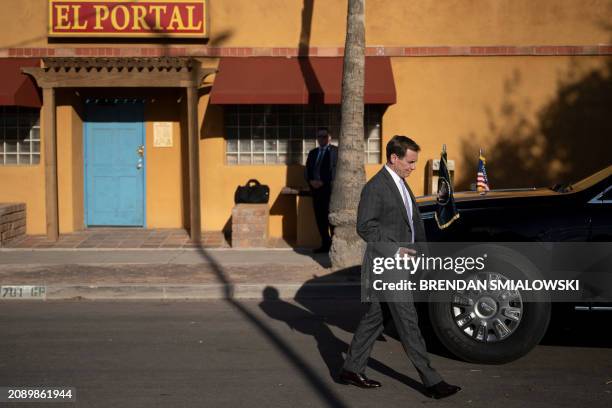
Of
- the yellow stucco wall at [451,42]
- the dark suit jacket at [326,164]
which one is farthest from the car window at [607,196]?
the yellow stucco wall at [451,42]

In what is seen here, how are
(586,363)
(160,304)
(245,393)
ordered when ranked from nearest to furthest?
(245,393) < (586,363) < (160,304)

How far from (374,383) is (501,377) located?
108 cm

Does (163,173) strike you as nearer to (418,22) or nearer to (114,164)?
(114,164)

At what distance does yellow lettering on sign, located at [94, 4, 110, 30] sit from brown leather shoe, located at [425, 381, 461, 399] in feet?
34.2

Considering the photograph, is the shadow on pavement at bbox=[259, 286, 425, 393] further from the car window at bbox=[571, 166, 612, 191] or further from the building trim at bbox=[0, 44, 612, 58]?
the building trim at bbox=[0, 44, 612, 58]

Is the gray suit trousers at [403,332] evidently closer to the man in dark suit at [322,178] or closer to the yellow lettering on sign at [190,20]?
the man in dark suit at [322,178]

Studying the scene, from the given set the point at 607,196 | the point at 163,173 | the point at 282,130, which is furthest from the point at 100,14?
the point at 607,196

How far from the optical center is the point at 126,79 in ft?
44.4

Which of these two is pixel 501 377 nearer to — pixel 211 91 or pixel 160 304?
pixel 160 304

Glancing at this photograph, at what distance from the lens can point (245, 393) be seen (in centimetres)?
618

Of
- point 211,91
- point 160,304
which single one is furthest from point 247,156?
point 160,304

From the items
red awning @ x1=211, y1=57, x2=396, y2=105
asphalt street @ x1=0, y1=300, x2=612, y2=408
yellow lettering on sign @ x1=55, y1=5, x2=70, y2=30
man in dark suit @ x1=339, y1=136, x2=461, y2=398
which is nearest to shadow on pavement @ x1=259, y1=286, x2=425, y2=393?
asphalt street @ x1=0, y1=300, x2=612, y2=408

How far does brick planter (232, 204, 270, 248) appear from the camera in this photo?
13.1m

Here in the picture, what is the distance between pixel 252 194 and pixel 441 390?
817 centimetres
